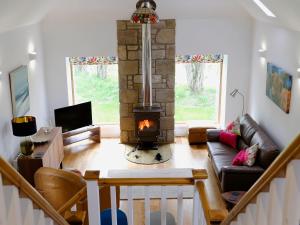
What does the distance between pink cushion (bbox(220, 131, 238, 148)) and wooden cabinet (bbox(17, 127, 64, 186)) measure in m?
3.29

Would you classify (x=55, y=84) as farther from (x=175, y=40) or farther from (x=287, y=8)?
(x=287, y=8)

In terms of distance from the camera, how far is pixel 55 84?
886cm

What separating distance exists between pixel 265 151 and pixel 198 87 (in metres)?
3.36

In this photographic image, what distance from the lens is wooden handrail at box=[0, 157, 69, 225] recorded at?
1.57 m

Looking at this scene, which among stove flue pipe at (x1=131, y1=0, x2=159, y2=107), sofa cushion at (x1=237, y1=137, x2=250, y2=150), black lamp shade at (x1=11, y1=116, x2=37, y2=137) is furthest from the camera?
sofa cushion at (x1=237, y1=137, x2=250, y2=150)

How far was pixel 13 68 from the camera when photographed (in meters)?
6.65

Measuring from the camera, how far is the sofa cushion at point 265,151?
6.22 m

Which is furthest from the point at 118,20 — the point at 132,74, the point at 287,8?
the point at 287,8

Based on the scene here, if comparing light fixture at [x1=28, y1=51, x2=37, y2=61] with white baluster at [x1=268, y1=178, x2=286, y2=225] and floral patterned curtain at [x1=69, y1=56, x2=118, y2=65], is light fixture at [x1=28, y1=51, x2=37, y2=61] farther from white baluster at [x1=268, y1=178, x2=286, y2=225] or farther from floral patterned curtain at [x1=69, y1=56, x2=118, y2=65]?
white baluster at [x1=268, y1=178, x2=286, y2=225]

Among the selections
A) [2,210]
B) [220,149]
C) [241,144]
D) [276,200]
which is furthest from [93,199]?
[241,144]

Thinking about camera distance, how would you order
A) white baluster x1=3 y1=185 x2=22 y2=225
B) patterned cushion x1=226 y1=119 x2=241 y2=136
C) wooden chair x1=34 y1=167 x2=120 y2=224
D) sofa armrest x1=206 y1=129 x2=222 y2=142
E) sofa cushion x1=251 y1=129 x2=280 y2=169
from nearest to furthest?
white baluster x1=3 y1=185 x2=22 y2=225 < wooden chair x1=34 y1=167 x2=120 y2=224 < sofa cushion x1=251 y1=129 x2=280 y2=169 < patterned cushion x1=226 y1=119 x2=241 y2=136 < sofa armrest x1=206 y1=129 x2=222 y2=142

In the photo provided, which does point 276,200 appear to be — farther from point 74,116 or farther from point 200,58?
point 200,58

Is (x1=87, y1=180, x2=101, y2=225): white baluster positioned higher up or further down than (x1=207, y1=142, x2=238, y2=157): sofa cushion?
higher up

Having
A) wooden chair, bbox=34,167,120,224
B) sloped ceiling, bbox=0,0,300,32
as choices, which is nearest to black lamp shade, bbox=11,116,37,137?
wooden chair, bbox=34,167,120,224
